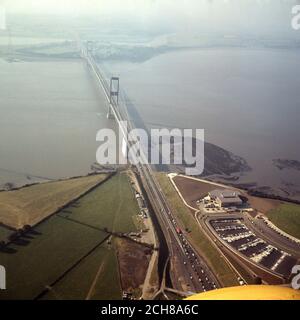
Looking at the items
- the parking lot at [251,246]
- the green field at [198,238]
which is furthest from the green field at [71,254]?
the parking lot at [251,246]

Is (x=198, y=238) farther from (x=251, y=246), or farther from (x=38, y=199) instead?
(x=38, y=199)

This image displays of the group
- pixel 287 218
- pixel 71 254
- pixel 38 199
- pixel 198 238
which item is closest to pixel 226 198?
pixel 287 218

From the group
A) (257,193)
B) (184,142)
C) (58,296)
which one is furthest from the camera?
(184,142)

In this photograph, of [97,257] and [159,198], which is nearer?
[97,257]

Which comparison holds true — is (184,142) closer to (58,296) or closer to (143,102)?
(143,102)

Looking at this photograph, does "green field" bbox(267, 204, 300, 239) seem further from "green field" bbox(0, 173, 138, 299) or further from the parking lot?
"green field" bbox(0, 173, 138, 299)

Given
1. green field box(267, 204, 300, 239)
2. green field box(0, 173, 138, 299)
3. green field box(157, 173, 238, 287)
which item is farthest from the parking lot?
green field box(0, 173, 138, 299)
